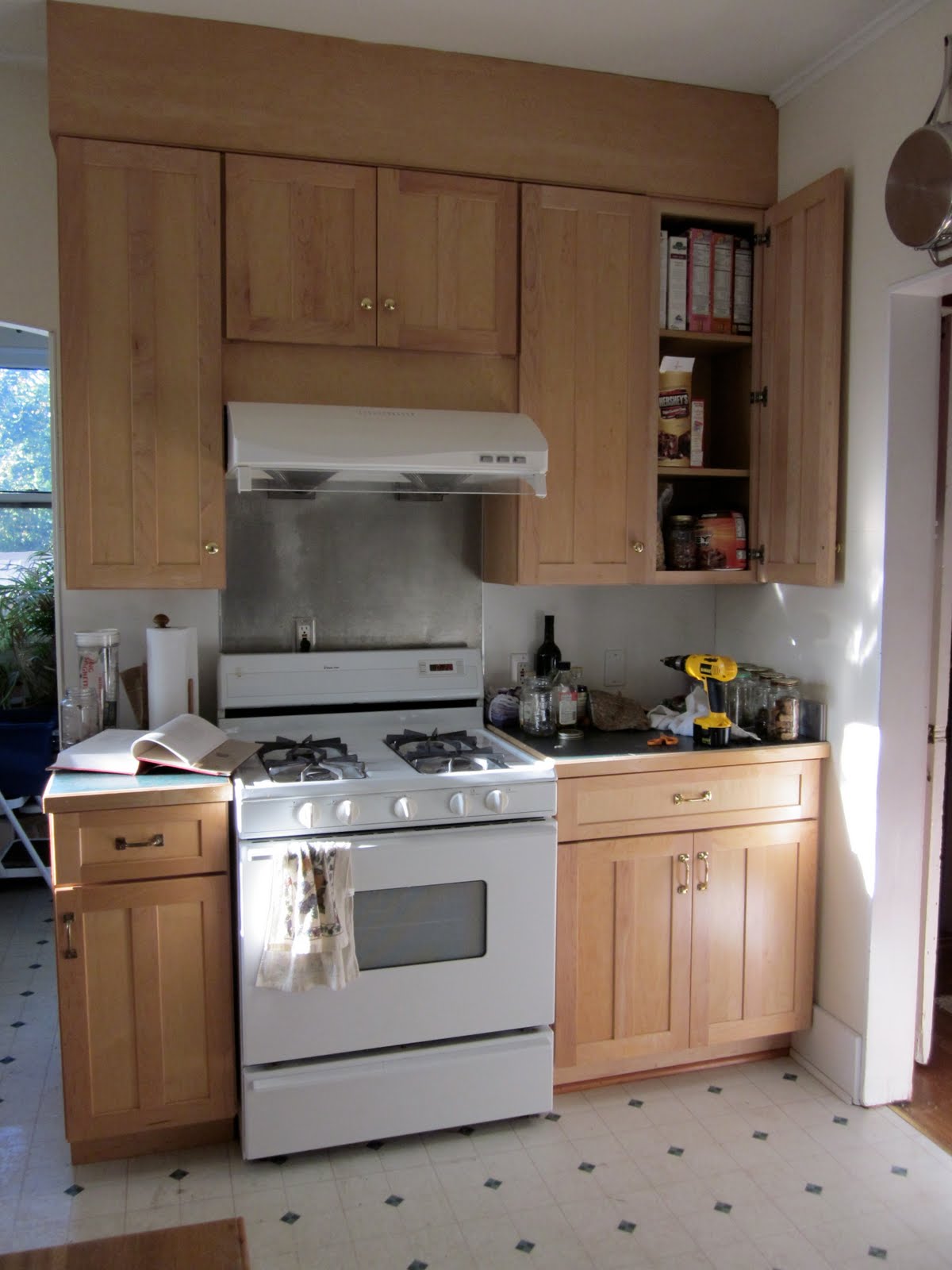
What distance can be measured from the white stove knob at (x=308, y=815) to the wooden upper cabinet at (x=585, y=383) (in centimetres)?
88

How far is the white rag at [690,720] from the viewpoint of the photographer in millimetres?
2900

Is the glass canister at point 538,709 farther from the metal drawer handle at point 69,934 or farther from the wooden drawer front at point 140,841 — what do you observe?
the metal drawer handle at point 69,934

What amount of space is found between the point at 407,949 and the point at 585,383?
61.4 inches

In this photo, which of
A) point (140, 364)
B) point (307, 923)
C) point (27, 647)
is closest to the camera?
point (307, 923)

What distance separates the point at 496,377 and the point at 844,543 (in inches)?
40.5

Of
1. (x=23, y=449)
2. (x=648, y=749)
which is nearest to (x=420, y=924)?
(x=648, y=749)

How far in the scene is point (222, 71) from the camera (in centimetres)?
252

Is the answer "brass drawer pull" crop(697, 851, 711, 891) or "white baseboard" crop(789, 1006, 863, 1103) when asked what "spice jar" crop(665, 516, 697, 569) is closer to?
"brass drawer pull" crop(697, 851, 711, 891)

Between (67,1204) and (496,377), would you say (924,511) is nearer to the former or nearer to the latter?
(496,377)

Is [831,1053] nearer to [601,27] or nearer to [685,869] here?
[685,869]

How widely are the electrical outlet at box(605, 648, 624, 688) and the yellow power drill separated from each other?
0.33m

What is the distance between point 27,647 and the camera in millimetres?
4031

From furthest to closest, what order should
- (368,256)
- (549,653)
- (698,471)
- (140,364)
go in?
(549,653) → (698,471) → (368,256) → (140,364)

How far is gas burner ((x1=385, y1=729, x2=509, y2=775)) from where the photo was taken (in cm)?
260
